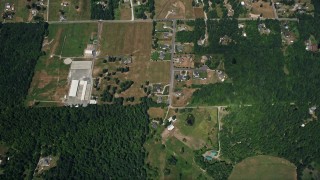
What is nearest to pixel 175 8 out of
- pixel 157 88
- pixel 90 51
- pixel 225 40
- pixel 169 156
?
pixel 225 40

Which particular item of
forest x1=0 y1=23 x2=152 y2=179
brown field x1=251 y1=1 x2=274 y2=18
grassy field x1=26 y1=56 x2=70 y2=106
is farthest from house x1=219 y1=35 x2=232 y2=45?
grassy field x1=26 y1=56 x2=70 y2=106

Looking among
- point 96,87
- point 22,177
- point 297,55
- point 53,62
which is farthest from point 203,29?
point 22,177

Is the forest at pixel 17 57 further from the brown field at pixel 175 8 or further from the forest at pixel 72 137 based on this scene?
the brown field at pixel 175 8

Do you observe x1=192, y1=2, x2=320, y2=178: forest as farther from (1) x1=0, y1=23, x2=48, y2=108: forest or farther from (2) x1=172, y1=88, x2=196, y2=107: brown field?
(1) x1=0, y1=23, x2=48, y2=108: forest

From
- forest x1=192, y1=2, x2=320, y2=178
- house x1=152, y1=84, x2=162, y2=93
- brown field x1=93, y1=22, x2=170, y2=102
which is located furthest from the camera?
brown field x1=93, y1=22, x2=170, y2=102

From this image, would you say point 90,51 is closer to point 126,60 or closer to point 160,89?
point 126,60
